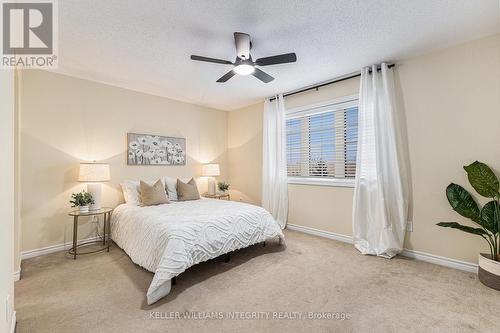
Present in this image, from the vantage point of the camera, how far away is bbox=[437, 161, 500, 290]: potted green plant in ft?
7.21

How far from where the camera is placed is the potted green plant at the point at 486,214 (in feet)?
7.21

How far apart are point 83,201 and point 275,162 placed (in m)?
3.09

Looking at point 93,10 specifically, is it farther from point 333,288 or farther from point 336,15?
point 333,288

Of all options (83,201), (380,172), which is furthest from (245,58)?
(83,201)

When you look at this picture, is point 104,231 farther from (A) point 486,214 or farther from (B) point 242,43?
(A) point 486,214

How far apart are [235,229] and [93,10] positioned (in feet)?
8.36

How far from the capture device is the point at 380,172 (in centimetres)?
306

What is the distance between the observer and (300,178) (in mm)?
4215

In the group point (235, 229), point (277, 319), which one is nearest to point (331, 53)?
point (235, 229)

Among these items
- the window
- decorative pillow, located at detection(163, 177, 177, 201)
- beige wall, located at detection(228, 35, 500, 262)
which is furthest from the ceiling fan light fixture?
decorative pillow, located at detection(163, 177, 177, 201)

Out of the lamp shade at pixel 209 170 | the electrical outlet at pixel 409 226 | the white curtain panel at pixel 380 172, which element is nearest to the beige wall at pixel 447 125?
the electrical outlet at pixel 409 226

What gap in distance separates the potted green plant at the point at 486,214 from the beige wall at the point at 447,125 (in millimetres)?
226

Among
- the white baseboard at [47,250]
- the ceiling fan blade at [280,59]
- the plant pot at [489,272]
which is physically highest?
the ceiling fan blade at [280,59]

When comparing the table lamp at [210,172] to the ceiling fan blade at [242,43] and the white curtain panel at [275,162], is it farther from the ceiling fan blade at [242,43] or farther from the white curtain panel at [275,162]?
the ceiling fan blade at [242,43]
